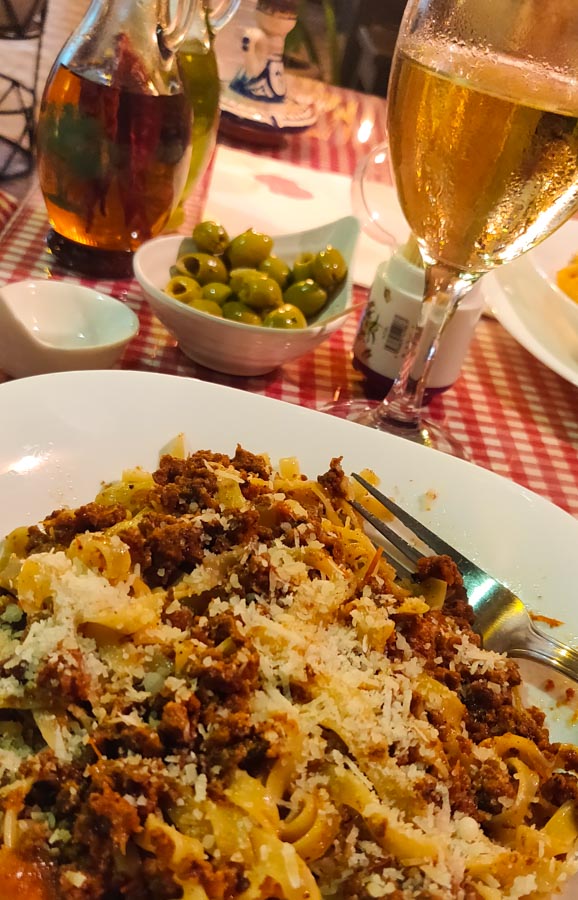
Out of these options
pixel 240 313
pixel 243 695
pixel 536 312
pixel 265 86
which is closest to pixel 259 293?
pixel 240 313

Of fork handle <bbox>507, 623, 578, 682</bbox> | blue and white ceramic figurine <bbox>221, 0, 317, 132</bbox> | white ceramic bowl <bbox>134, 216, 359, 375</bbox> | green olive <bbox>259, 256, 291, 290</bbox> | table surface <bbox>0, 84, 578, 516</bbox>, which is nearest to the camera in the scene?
fork handle <bbox>507, 623, 578, 682</bbox>

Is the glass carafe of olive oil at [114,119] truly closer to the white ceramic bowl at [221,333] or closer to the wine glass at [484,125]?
the white ceramic bowl at [221,333]

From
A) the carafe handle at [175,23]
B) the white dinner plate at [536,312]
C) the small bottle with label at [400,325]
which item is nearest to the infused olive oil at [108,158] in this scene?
the carafe handle at [175,23]

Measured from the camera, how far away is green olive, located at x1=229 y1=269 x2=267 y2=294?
205 centimetres

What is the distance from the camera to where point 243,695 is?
946 mm

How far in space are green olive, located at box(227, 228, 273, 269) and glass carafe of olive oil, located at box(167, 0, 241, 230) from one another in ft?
1.26

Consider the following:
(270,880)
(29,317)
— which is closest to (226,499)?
Result: (270,880)

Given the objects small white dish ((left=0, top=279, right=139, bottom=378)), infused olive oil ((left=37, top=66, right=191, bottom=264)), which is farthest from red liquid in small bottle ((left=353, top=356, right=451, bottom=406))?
infused olive oil ((left=37, top=66, right=191, bottom=264))

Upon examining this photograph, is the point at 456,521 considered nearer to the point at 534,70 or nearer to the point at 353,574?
the point at 353,574

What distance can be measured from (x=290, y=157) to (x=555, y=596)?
2.68 m

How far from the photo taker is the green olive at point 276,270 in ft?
7.05

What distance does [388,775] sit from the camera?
958mm

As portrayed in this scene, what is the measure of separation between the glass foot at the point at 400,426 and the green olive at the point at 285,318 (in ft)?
0.69

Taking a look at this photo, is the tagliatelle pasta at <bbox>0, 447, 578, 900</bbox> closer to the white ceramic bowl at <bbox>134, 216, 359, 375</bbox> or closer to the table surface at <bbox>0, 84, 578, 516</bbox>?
the white ceramic bowl at <bbox>134, 216, 359, 375</bbox>
